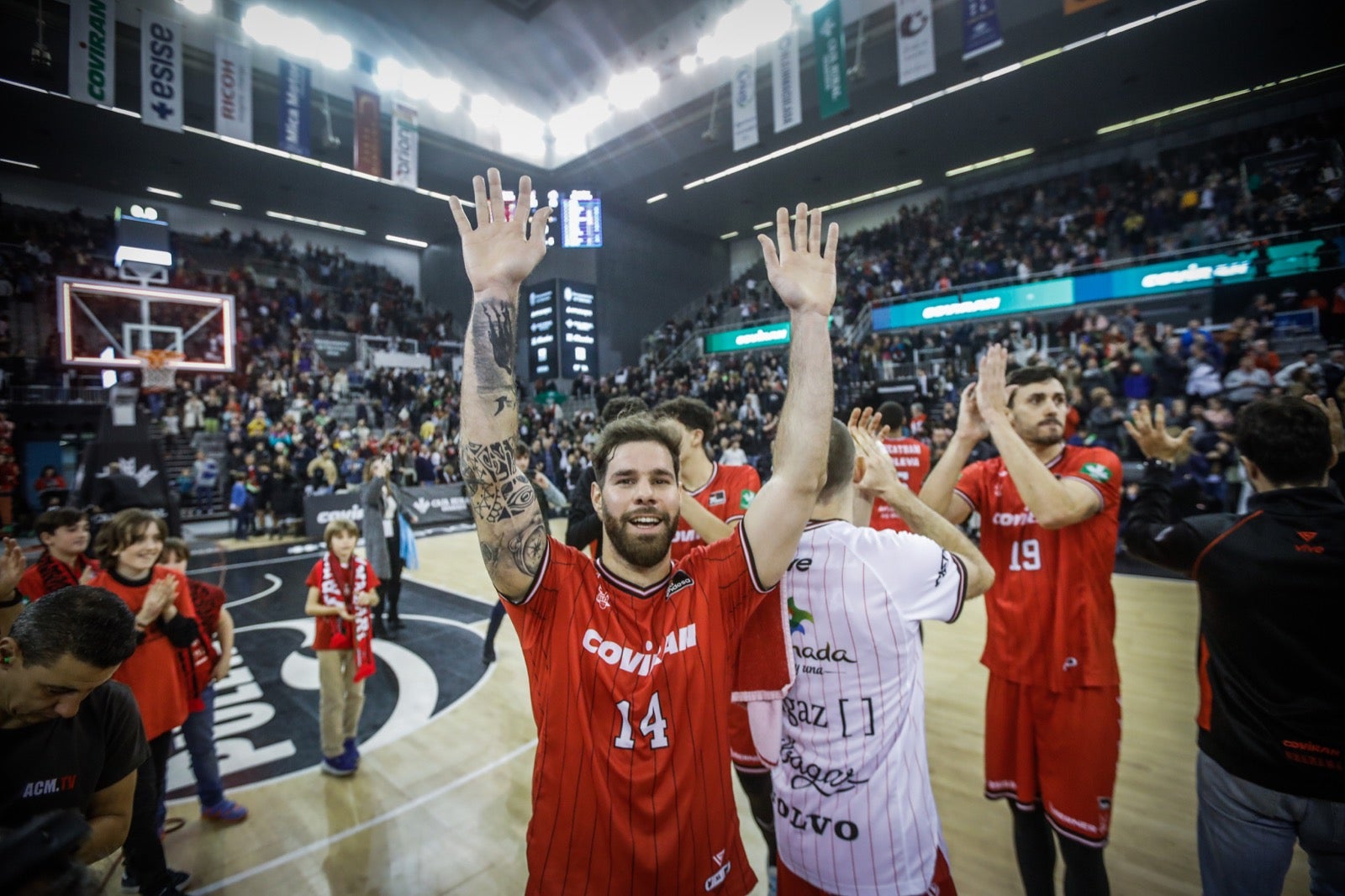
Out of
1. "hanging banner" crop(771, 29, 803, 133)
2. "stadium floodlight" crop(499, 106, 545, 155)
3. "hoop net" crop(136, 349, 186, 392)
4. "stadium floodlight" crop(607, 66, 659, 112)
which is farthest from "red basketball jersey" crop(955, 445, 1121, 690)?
"stadium floodlight" crop(499, 106, 545, 155)

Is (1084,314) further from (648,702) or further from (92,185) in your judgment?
(92,185)

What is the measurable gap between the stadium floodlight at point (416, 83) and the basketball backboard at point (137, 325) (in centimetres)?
761

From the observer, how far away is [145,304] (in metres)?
14.3

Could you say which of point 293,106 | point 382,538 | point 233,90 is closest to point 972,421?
point 382,538

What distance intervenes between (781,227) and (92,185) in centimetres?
2824

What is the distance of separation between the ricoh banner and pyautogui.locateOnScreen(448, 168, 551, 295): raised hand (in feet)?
37.6

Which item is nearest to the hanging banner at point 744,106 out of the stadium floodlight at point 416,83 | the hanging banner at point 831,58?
the hanging banner at point 831,58

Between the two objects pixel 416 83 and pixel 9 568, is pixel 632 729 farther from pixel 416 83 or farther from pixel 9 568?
pixel 416 83

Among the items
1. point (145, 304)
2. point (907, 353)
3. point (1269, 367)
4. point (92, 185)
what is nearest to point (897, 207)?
point (907, 353)

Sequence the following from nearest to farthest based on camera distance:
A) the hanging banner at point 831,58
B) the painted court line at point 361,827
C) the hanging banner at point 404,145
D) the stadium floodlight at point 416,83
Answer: the painted court line at point 361,827
the hanging banner at point 831,58
the hanging banner at point 404,145
the stadium floodlight at point 416,83

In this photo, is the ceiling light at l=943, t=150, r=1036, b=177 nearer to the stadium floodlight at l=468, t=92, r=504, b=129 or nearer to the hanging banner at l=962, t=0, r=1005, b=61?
the hanging banner at l=962, t=0, r=1005, b=61

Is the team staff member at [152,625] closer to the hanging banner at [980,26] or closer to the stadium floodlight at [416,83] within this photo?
the hanging banner at [980,26]

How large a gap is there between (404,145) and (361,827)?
15704 mm

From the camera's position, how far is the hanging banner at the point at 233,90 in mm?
12062
